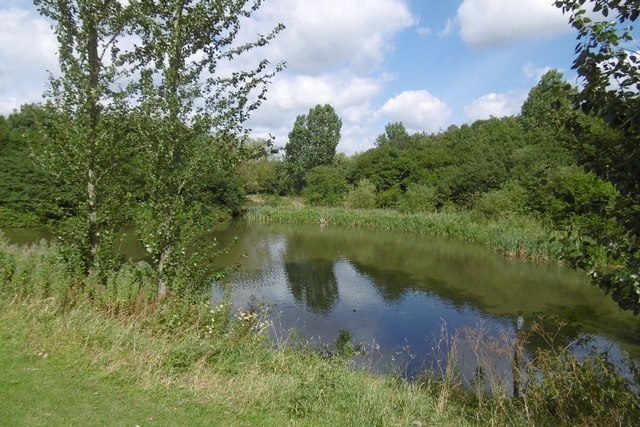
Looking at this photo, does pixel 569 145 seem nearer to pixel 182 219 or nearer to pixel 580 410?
pixel 580 410

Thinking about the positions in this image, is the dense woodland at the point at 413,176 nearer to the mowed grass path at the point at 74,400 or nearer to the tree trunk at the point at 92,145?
the tree trunk at the point at 92,145

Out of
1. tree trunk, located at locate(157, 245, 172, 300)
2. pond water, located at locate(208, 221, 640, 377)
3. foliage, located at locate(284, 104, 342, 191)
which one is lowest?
pond water, located at locate(208, 221, 640, 377)

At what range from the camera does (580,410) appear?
4836 millimetres

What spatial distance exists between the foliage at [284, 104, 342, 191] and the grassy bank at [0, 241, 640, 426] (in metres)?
52.9

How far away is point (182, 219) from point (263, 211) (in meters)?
34.4

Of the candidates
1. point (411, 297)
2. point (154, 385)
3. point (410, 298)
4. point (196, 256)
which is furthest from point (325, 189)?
point (154, 385)

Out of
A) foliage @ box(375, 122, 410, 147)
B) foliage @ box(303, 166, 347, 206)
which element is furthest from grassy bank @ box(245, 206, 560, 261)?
foliage @ box(375, 122, 410, 147)

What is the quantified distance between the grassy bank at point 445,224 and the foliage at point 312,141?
56.9 feet

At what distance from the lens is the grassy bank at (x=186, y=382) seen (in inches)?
156

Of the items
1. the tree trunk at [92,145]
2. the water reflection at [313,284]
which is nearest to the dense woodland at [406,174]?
the tree trunk at [92,145]

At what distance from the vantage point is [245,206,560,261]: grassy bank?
877 inches

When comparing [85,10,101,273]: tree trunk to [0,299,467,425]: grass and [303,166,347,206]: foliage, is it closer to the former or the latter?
[0,299,467,425]: grass

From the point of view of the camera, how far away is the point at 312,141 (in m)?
60.4

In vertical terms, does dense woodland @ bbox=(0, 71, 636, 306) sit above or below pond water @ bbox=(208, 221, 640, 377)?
above
